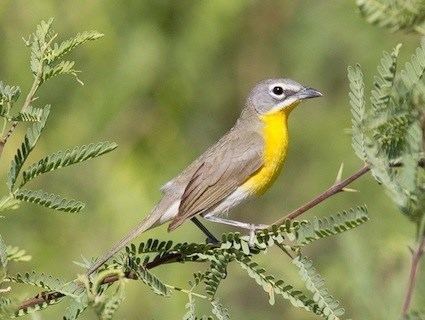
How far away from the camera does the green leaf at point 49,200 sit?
2.80m

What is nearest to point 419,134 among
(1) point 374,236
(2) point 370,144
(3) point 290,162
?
(2) point 370,144

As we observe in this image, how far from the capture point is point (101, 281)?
2.75 metres

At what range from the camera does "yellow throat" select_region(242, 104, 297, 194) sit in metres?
5.06

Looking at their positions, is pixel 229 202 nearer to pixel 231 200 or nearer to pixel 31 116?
pixel 231 200

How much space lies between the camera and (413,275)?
1776mm

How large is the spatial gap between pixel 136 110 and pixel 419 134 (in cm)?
507

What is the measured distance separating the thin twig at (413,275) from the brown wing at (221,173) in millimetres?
2773

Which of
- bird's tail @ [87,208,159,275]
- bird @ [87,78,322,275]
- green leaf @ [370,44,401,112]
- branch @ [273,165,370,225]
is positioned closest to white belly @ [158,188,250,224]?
bird @ [87,78,322,275]

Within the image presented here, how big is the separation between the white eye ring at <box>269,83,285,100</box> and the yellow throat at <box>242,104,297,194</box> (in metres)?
0.08

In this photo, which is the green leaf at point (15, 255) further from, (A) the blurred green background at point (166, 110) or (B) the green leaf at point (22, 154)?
(A) the blurred green background at point (166, 110)

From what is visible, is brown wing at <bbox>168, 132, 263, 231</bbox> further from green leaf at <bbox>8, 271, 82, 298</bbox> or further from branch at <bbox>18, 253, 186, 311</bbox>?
green leaf at <bbox>8, 271, 82, 298</bbox>

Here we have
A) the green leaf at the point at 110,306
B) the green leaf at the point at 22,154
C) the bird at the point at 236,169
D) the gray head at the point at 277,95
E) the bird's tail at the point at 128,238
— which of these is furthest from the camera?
the gray head at the point at 277,95

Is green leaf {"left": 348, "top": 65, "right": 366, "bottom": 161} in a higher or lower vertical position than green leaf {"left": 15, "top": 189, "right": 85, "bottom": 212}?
lower

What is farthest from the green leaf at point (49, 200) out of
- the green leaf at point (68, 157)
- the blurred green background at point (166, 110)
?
the blurred green background at point (166, 110)
